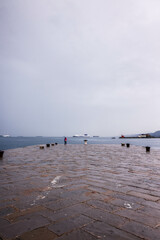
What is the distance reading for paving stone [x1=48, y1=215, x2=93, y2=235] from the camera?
2.43 meters

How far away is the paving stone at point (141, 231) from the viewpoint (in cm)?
228

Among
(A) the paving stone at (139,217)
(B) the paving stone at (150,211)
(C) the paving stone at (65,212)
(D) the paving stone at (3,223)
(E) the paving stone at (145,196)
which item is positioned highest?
(D) the paving stone at (3,223)

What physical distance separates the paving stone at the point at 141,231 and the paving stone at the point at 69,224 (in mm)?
572

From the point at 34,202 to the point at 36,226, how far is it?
3.30 feet

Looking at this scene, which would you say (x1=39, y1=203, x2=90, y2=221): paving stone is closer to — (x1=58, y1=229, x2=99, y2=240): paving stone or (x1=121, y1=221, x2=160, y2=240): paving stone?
(x1=58, y1=229, x2=99, y2=240): paving stone

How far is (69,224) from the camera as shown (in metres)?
2.60

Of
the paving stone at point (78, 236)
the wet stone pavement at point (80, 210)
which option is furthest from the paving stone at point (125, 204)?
the paving stone at point (78, 236)

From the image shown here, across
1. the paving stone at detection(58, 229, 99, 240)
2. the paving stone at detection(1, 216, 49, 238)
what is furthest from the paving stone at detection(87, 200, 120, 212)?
the paving stone at detection(1, 216, 49, 238)

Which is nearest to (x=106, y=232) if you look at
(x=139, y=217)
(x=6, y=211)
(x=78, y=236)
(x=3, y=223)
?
(x=78, y=236)

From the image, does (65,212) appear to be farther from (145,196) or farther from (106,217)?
(145,196)

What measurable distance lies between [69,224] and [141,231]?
103 centimetres

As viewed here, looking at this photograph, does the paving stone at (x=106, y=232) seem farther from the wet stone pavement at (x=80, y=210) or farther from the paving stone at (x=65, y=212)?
the paving stone at (x=65, y=212)

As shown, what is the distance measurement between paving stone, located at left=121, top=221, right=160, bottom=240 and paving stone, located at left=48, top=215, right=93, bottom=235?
0.57 meters

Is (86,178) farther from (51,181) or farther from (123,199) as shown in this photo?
(123,199)
